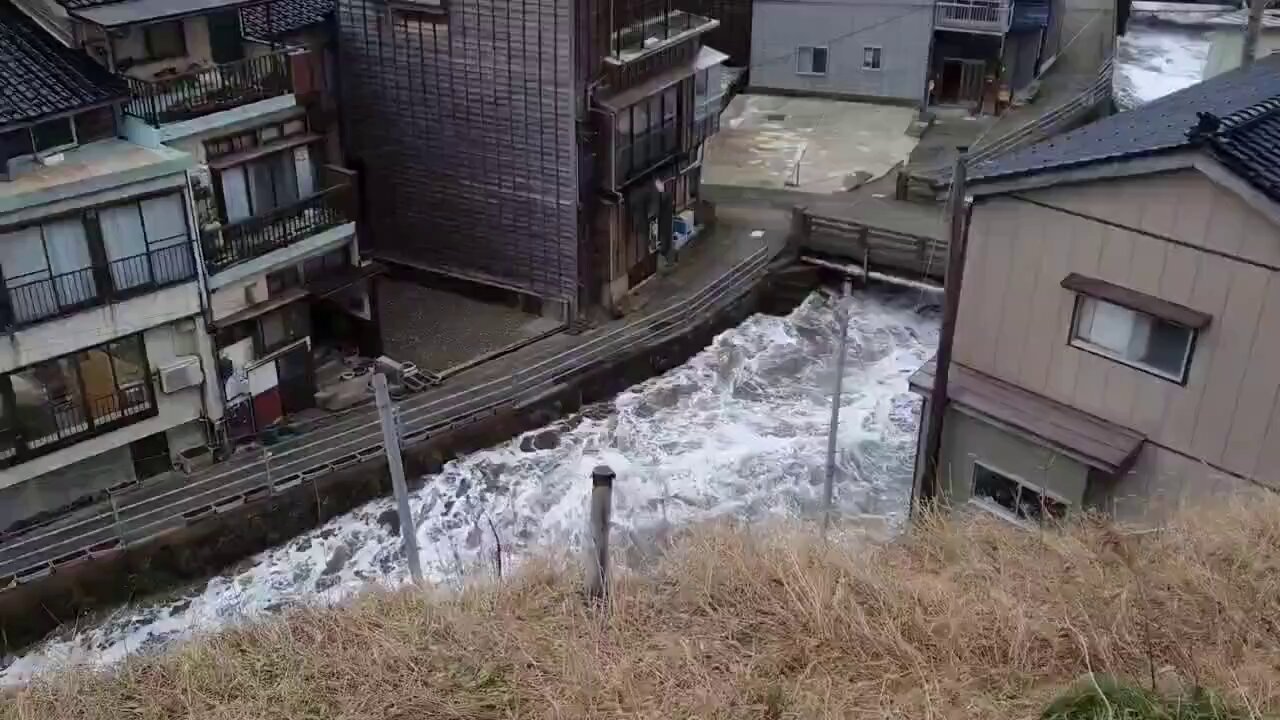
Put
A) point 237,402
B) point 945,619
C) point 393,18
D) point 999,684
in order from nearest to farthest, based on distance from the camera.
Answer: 1. point 999,684
2. point 945,619
3. point 237,402
4. point 393,18

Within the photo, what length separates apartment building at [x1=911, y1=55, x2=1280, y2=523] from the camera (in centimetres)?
1145

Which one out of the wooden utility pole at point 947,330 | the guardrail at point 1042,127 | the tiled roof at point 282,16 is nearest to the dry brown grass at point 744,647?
the wooden utility pole at point 947,330

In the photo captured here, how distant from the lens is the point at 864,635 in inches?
294

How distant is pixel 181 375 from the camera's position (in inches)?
667

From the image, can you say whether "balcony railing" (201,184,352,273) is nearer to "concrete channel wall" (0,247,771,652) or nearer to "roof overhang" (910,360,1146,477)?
"concrete channel wall" (0,247,771,652)

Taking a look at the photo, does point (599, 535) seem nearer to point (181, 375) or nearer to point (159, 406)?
point (181, 375)

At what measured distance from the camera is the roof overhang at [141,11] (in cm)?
1555

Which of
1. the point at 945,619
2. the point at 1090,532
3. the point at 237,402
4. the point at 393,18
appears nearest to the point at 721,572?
the point at 945,619

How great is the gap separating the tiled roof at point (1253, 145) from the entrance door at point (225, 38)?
14.8m

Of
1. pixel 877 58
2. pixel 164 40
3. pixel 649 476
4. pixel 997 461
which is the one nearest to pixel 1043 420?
pixel 997 461

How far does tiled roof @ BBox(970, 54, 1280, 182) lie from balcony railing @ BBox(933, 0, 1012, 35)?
17.6m

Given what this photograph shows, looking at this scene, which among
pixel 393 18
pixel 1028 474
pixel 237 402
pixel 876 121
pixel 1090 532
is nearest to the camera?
pixel 1090 532

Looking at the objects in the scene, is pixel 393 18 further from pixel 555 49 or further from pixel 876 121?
pixel 876 121

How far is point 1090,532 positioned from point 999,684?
323cm
